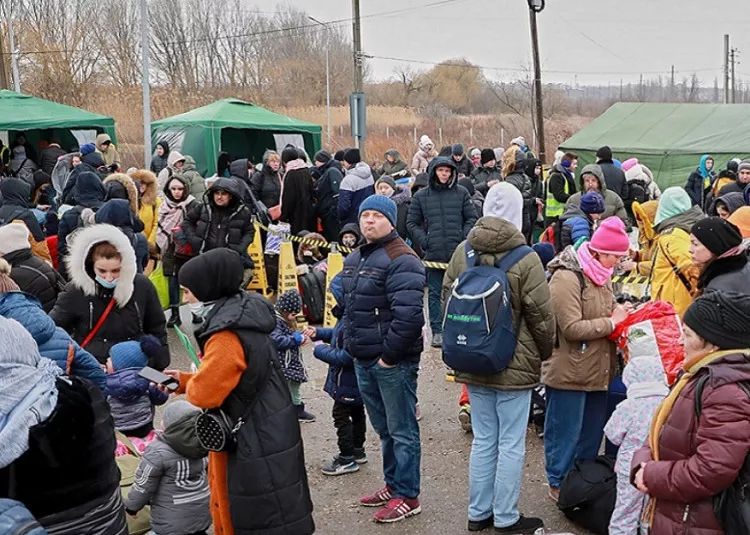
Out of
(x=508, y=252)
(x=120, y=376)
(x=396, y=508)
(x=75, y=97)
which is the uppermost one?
(x=75, y=97)

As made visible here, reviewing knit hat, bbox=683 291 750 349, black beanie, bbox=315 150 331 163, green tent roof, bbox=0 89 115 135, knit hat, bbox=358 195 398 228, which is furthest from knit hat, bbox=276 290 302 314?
green tent roof, bbox=0 89 115 135

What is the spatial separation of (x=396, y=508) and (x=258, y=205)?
7082mm

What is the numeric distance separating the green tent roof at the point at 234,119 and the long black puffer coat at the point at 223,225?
9.10 meters

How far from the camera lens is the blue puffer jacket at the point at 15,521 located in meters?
2.35

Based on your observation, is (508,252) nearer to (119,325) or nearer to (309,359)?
(119,325)

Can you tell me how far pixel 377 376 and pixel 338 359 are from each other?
61 cm

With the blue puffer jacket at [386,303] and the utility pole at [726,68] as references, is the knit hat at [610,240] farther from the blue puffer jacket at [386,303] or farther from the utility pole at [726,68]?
the utility pole at [726,68]

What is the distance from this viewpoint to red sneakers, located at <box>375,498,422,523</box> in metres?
5.17

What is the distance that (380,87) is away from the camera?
64.6m

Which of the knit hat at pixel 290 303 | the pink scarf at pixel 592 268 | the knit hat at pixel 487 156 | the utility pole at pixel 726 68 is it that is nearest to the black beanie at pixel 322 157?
the knit hat at pixel 487 156

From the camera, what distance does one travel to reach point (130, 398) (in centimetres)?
497

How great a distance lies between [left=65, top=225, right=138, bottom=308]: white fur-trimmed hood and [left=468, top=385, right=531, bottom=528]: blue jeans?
2230 mm

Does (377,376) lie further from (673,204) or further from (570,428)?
(673,204)

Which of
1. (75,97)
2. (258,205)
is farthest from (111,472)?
(75,97)
